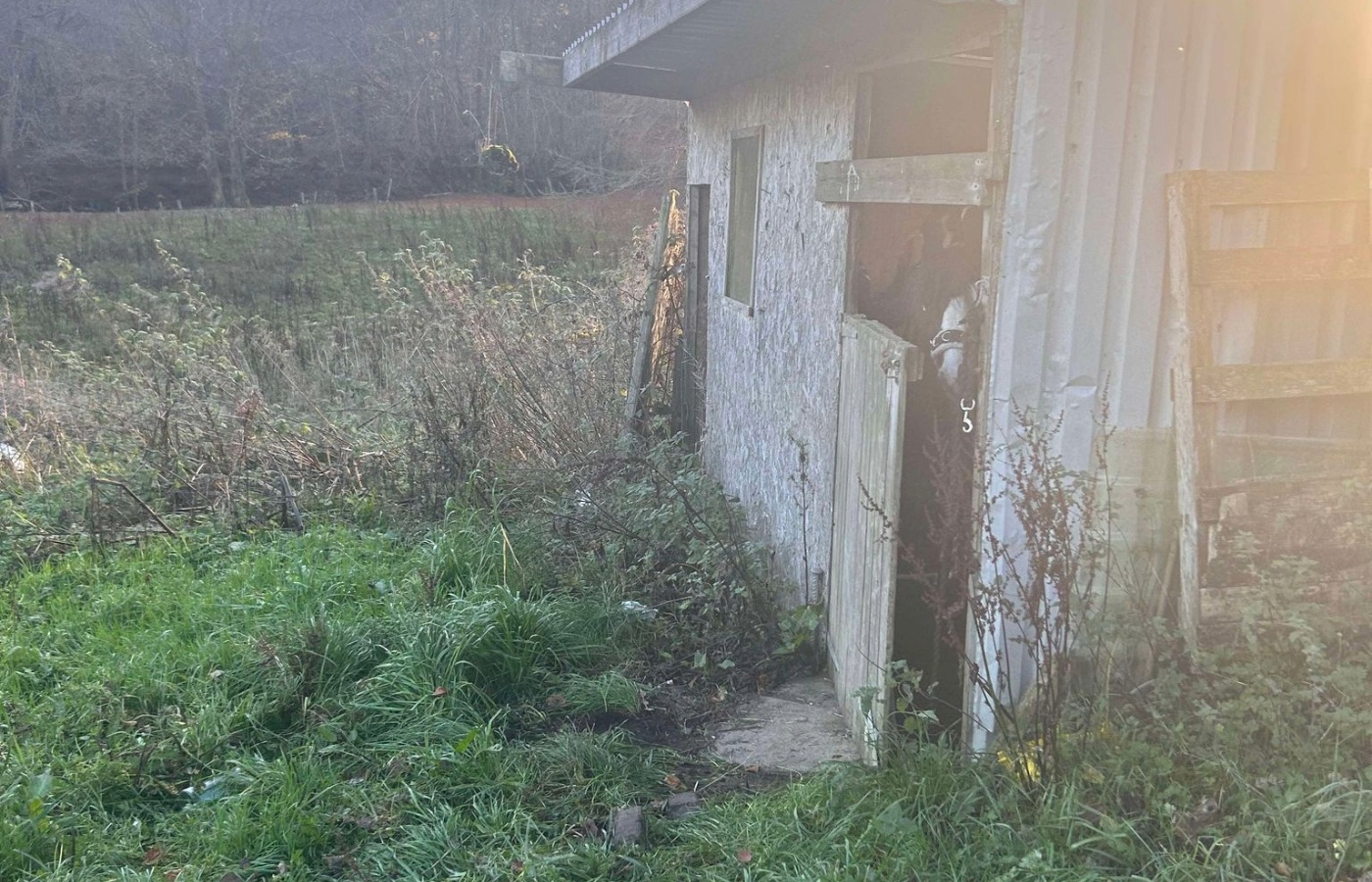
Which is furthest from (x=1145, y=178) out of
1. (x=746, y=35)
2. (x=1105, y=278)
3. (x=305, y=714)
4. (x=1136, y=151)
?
(x=305, y=714)

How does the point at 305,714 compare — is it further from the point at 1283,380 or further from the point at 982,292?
the point at 1283,380

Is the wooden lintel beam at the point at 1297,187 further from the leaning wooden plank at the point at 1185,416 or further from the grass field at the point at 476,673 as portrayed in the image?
the grass field at the point at 476,673

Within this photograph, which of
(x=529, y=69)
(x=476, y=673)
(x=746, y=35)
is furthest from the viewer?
(x=529, y=69)

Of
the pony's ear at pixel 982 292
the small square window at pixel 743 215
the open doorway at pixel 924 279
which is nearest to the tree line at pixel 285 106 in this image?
the small square window at pixel 743 215

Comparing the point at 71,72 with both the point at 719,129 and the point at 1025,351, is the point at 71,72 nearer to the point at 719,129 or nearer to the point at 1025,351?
the point at 719,129

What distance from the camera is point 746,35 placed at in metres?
5.37

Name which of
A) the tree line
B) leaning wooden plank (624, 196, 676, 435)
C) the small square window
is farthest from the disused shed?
the tree line

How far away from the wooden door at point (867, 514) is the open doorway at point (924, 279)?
217mm

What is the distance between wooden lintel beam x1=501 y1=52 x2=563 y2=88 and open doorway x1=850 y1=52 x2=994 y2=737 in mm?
3614

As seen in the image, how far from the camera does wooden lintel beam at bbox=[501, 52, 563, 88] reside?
754cm

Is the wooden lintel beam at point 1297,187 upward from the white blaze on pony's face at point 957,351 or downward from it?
upward

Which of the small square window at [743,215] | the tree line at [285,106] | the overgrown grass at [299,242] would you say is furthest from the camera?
the tree line at [285,106]

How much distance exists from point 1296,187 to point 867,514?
63.0 inches

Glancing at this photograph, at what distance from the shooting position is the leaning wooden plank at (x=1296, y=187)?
9.73 feet
